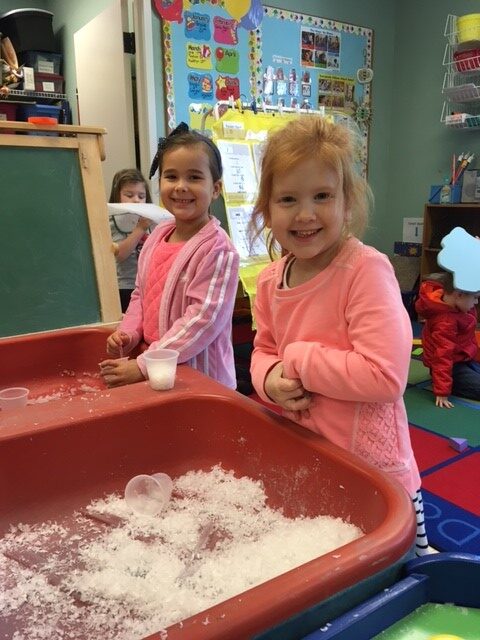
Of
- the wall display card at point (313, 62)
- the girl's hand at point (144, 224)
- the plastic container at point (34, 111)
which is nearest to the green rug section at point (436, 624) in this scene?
the girl's hand at point (144, 224)

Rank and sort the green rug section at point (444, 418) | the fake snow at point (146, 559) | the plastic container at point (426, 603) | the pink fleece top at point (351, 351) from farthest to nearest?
the green rug section at point (444, 418)
the pink fleece top at point (351, 351)
the fake snow at point (146, 559)
the plastic container at point (426, 603)

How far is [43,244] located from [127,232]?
1.16m

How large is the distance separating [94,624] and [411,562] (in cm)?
36

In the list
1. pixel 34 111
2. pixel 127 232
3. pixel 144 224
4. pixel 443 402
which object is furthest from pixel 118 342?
pixel 34 111

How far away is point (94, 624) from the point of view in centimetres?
63

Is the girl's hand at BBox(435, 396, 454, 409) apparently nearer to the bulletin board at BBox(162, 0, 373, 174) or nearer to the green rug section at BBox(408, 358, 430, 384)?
the green rug section at BBox(408, 358, 430, 384)

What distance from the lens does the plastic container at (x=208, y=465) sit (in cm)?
52

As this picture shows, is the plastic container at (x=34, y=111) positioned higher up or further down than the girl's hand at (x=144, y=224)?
higher up

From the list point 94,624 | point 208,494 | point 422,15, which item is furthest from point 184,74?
point 94,624

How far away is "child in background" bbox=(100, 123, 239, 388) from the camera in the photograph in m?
1.19

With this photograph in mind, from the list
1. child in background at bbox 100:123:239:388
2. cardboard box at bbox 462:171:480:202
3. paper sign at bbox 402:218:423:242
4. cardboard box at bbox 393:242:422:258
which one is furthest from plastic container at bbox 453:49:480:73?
child in background at bbox 100:123:239:388

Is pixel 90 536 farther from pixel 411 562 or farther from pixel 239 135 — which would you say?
pixel 239 135

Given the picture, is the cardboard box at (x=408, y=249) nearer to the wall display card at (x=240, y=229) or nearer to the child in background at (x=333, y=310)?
the wall display card at (x=240, y=229)

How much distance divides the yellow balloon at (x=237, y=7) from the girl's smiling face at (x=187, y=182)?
9.34 ft
